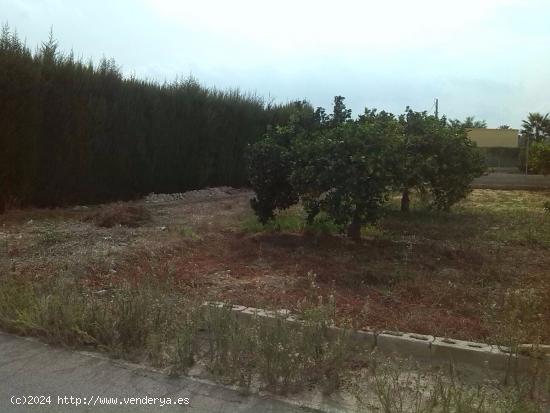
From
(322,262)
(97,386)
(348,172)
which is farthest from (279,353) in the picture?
(348,172)

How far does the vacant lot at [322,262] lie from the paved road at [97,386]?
1.52 meters

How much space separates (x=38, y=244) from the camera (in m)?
8.73

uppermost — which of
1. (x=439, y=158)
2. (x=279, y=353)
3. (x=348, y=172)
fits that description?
(x=439, y=158)

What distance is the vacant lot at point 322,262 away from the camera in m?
6.05

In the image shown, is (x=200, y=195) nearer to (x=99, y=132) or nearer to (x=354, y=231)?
(x=99, y=132)

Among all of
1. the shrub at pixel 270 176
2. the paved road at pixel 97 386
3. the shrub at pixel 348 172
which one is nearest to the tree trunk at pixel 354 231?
the shrub at pixel 348 172

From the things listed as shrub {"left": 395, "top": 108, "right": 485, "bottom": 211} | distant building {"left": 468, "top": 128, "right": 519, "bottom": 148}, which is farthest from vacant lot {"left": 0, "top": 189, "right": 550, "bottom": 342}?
distant building {"left": 468, "top": 128, "right": 519, "bottom": 148}

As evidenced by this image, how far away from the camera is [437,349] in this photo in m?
4.95

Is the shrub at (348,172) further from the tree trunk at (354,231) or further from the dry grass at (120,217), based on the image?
the dry grass at (120,217)

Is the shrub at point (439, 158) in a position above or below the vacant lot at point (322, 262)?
above

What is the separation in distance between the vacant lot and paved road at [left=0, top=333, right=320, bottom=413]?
Answer: 1524 mm

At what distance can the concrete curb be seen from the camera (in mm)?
4676

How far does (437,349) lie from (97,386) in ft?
8.80

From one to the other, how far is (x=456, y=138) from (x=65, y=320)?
1028 cm
